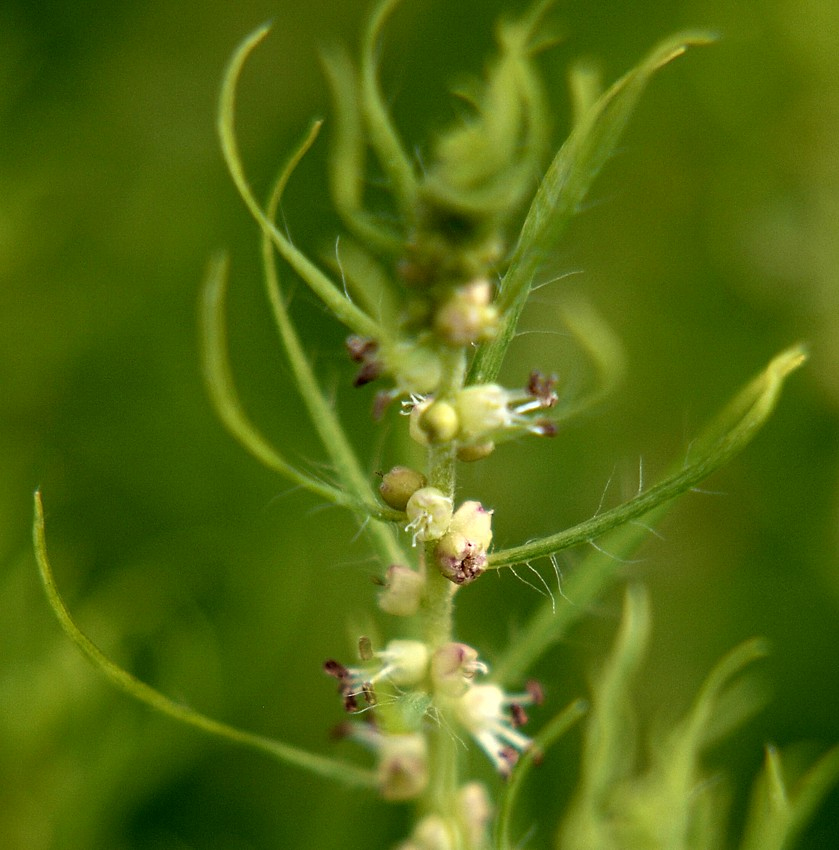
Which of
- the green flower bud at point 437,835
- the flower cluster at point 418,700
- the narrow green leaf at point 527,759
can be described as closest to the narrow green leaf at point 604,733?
the flower cluster at point 418,700

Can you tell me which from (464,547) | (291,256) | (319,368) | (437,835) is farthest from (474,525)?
(319,368)

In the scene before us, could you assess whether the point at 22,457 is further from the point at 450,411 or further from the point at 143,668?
the point at 450,411

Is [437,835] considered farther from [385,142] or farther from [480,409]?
[385,142]

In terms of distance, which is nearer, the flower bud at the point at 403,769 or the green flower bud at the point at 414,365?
the green flower bud at the point at 414,365

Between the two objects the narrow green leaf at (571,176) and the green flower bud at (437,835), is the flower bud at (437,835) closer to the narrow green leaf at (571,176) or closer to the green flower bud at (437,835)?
the green flower bud at (437,835)

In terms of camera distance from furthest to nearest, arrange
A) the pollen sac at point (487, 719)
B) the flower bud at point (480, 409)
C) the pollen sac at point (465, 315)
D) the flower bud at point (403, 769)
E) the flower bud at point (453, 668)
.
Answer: the flower bud at point (403, 769) < the pollen sac at point (487, 719) < the flower bud at point (453, 668) < the flower bud at point (480, 409) < the pollen sac at point (465, 315)

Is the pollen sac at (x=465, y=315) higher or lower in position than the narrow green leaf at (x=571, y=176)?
lower
